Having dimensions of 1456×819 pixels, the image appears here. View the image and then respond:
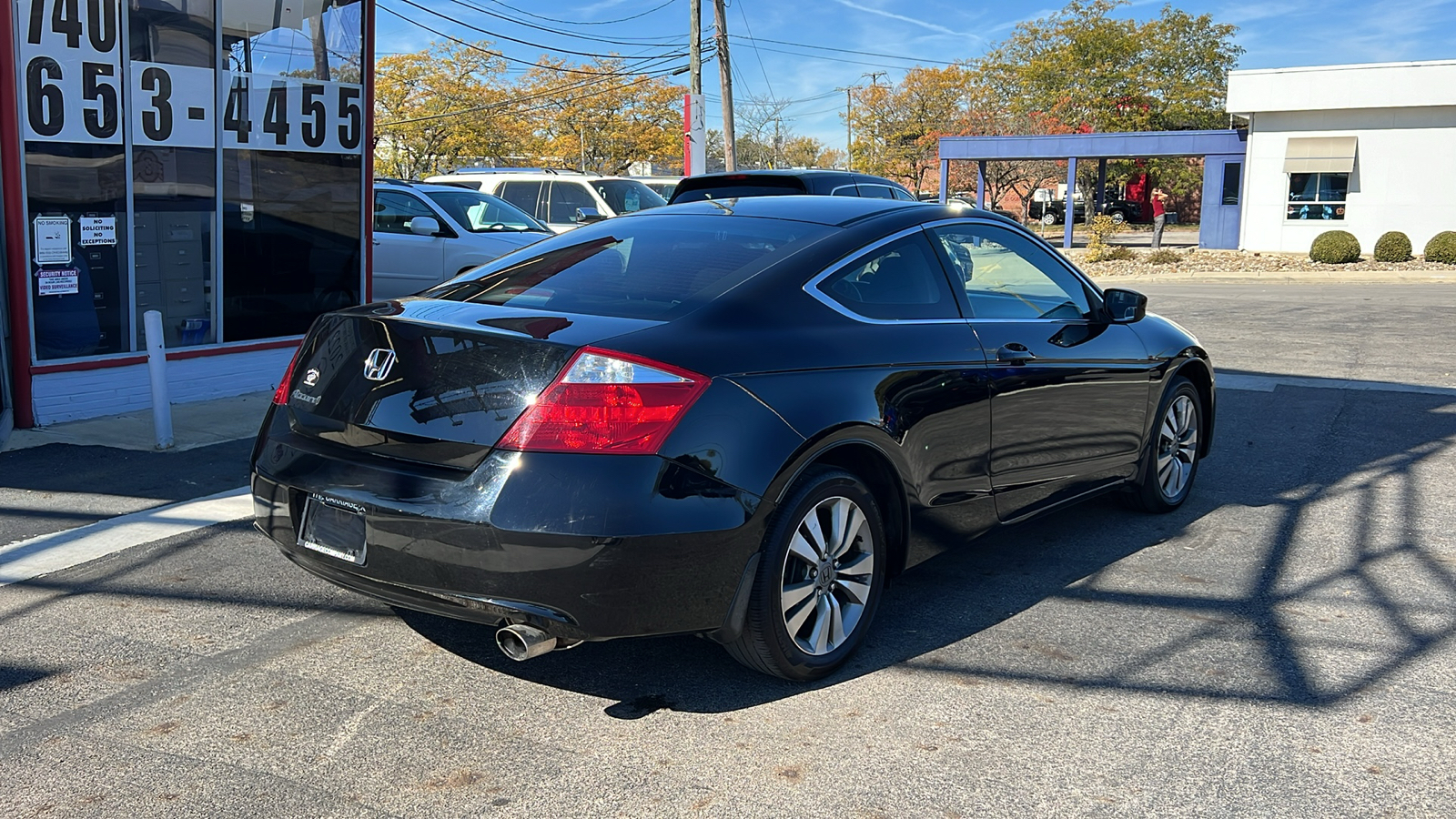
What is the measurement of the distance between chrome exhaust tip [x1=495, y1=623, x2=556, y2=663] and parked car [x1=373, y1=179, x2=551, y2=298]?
957 cm

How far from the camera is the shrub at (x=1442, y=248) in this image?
2786cm

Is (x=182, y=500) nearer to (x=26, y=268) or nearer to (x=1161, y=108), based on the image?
(x=26, y=268)

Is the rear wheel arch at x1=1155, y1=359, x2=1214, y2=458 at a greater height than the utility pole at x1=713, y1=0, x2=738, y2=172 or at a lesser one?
lesser

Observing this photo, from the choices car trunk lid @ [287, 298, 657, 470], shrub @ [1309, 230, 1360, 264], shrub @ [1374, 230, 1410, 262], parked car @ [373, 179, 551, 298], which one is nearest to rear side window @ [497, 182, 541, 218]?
parked car @ [373, 179, 551, 298]

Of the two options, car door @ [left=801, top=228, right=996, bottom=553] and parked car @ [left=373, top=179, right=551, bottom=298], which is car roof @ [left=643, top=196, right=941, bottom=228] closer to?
car door @ [left=801, top=228, right=996, bottom=553]

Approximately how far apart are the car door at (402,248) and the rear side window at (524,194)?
362 cm

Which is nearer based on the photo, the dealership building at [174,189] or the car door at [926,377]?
the car door at [926,377]

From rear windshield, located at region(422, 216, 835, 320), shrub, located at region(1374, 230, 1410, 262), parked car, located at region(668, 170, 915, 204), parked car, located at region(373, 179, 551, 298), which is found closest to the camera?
rear windshield, located at region(422, 216, 835, 320)

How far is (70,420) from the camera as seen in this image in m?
8.34

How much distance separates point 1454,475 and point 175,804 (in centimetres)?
708

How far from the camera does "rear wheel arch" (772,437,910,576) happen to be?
3.87 meters

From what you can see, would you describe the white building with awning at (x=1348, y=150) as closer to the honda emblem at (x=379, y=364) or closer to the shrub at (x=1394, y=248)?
the shrub at (x=1394, y=248)

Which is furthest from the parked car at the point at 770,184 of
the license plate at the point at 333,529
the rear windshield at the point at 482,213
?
the license plate at the point at 333,529

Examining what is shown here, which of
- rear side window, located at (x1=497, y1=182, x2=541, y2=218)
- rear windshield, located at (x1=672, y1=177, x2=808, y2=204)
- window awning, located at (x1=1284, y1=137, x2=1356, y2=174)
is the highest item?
window awning, located at (x1=1284, y1=137, x2=1356, y2=174)
